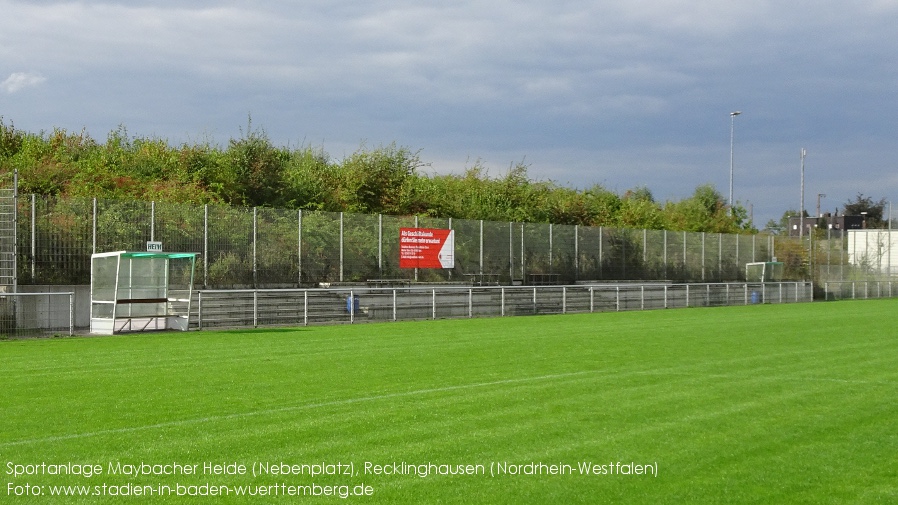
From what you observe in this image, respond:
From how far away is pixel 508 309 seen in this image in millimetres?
33469

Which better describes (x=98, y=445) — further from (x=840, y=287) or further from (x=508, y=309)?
(x=840, y=287)

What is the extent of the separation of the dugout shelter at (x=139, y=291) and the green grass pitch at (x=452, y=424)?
511 cm

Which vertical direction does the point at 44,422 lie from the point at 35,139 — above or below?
below

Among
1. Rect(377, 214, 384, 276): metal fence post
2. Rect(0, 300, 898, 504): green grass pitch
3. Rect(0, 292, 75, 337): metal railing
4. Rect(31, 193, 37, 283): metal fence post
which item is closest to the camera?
Rect(0, 300, 898, 504): green grass pitch

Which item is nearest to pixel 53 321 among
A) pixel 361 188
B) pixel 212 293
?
pixel 212 293

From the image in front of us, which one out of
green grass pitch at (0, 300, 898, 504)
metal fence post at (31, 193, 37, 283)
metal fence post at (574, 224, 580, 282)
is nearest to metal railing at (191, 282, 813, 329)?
metal fence post at (574, 224, 580, 282)

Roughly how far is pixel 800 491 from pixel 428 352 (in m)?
11.3

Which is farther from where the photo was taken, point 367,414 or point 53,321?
point 53,321

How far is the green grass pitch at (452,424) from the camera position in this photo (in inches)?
281

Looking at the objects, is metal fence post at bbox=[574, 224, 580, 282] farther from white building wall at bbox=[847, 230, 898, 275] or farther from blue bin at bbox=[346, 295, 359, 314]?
white building wall at bbox=[847, 230, 898, 275]

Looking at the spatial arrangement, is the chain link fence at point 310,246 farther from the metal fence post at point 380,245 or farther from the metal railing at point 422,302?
the metal railing at point 422,302

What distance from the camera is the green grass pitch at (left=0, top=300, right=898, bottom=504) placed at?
713cm

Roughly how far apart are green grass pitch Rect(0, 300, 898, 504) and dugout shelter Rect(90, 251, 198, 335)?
201 inches

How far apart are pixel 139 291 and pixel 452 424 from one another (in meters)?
→ 17.2
